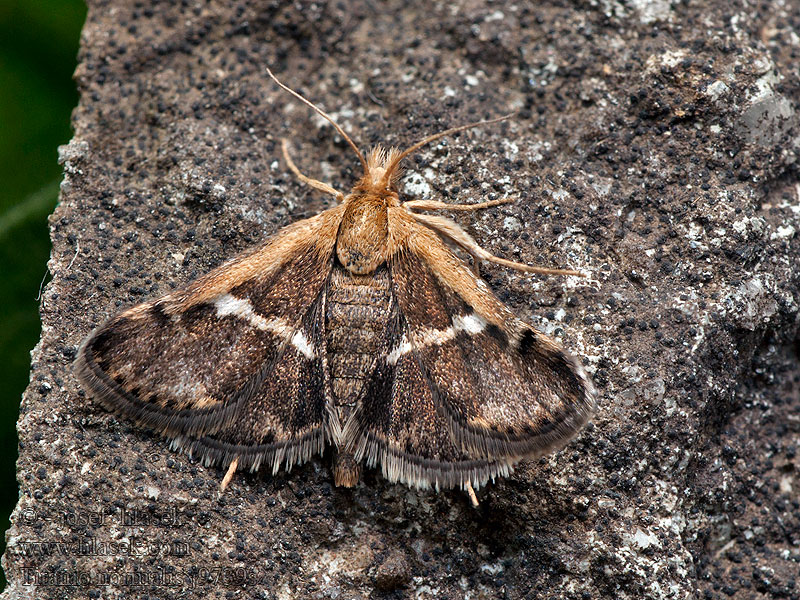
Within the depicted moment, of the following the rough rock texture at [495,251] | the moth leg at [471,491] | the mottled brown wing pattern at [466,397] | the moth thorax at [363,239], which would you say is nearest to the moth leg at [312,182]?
the rough rock texture at [495,251]

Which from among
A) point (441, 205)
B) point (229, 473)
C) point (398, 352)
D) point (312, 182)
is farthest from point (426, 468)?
point (312, 182)

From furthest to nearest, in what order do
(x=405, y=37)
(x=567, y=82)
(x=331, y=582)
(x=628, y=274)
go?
(x=405, y=37) < (x=567, y=82) < (x=628, y=274) < (x=331, y=582)

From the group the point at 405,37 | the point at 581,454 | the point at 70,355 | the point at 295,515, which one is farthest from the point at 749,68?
the point at 70,355

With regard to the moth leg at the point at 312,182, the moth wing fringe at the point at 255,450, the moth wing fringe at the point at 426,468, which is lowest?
the moth wing fringe at the point at 255,450

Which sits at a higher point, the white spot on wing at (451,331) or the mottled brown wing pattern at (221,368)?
the white spot on wing at (451,331)

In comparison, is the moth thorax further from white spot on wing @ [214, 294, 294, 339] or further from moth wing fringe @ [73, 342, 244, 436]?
moth wing fringe @ [73, 342, 244, 436]

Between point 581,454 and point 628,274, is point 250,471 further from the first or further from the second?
point 628,274

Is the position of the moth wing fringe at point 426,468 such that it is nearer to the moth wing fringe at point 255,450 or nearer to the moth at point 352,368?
the moth at point 352,368
